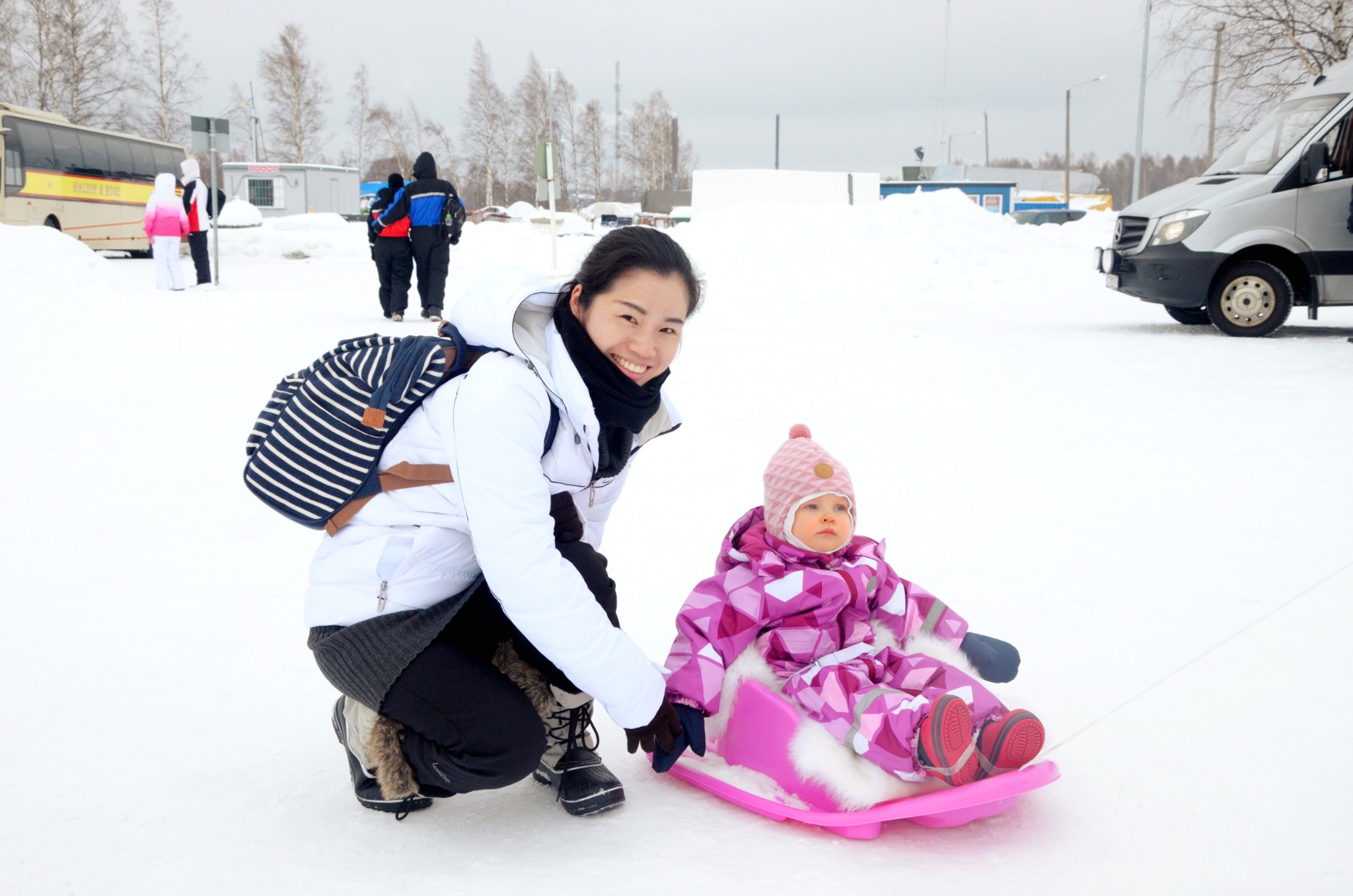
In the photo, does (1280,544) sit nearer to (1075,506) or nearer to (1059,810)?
(1075,506)

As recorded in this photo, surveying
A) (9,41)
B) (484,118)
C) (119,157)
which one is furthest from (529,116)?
(119,157)

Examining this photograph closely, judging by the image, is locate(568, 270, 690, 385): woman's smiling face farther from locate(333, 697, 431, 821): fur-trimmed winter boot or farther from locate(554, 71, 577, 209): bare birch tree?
locate(554, 71, 577, 209): bare birch tree

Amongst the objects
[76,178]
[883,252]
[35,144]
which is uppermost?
[35,144]

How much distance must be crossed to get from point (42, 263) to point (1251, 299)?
10602 millimetres

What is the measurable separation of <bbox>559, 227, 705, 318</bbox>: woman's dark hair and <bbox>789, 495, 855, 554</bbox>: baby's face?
569 mm

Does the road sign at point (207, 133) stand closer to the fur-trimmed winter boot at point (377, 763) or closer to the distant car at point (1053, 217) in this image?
the fur-trimmed winter boot at point (377, 763)

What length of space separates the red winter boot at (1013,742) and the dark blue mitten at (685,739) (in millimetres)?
515

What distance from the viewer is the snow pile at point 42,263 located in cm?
876

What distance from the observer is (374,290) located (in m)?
13.4

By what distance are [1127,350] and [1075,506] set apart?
456 cm

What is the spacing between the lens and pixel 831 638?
209 centimetres

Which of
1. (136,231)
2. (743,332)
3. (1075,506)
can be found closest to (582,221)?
(136,231)

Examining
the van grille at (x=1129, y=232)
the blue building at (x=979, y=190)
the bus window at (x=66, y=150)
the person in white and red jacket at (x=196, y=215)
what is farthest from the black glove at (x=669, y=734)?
the blue building at (x=979, y=190)

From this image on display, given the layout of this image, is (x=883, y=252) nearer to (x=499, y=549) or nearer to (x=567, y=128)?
(x=499, y=549)
